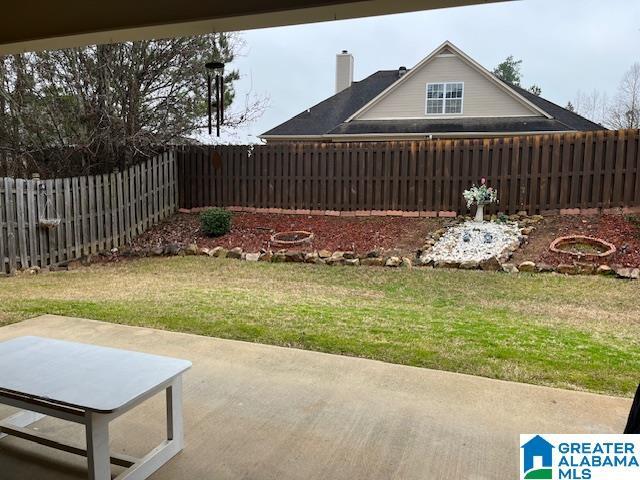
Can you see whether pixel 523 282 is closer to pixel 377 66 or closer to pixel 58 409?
pixel 58 409

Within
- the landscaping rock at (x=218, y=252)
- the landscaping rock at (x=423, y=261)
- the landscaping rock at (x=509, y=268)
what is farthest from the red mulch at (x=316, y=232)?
the landscaping rock at (x=509, y=268)

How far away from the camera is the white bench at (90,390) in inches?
75.4

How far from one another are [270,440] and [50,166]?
28.4 feet

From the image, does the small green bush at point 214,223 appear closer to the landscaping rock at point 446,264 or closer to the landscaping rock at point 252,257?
the landscaping rock at point 252,257

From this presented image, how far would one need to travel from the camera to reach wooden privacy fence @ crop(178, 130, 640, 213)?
8.49m

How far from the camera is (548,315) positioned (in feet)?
16.1

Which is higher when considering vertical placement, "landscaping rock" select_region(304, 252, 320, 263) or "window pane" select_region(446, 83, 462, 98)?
"window pane" select_region(446, 83, 462, 98)

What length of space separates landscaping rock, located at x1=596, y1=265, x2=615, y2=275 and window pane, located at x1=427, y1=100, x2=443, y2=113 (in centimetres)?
878

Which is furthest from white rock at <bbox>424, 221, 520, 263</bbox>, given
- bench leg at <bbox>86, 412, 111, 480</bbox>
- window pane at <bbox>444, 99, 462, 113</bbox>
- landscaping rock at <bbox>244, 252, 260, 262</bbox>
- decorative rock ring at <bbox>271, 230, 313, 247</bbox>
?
window pane at <bbox>444, 99, 462, 113</bbox>

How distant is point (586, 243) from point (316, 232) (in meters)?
4.47

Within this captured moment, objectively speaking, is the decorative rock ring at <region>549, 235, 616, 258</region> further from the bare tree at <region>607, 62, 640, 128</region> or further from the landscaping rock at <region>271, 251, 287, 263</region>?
the bare tree at <region>607, 62, 640, 128</region>

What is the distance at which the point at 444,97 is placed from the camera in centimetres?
1416

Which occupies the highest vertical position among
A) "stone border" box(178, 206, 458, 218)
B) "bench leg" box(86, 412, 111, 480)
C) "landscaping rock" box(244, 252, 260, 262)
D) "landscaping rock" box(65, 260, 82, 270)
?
"stone border" box(178, 206, 458, 218)

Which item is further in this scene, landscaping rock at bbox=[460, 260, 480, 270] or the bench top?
landscaping rock at bbox=[460, 260, 480, 270]
